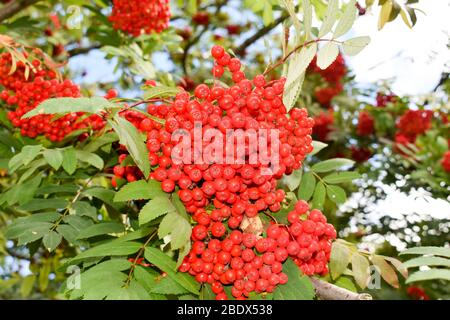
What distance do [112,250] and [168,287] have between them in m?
0.25

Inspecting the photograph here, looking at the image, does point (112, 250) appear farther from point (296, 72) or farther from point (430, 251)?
point (430, 251)

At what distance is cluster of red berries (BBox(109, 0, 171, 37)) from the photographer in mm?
3652

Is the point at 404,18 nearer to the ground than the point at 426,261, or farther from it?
farther from it

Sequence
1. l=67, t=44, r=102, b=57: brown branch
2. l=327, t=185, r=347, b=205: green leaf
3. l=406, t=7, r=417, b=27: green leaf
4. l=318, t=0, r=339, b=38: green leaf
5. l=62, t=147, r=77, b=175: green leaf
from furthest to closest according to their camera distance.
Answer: l=67, t=44, r=102, b=57: brown branch → l=406, t=7, r=417, b=27: green leaf → l=327, t=185, r=347, b=205: green leaf → l=62, t=147, r=77, b=175: green leaf → l=318, t=0, r=339, b=38: green leaf

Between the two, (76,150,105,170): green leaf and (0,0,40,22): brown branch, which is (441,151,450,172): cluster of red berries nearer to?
(76,150,105,170): green leaf

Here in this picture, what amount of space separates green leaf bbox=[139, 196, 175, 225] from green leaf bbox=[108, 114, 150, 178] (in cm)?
13

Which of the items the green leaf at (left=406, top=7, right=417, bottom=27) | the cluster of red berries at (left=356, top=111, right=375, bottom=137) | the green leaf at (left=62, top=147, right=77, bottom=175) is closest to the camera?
the green leaf at (left=62, top=147, right=77, bottom=175)

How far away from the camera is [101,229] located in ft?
6.58

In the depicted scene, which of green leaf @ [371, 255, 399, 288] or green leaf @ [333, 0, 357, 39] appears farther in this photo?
green leaf @ [371, 255, 399, 288]

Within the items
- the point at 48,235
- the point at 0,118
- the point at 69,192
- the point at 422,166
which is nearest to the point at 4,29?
the point at 0,118

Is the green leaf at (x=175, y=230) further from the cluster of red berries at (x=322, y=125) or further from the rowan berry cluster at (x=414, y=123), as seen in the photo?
the cluster of red berries at (x=322, y=125)

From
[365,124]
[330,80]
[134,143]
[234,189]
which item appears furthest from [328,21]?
[330,80]

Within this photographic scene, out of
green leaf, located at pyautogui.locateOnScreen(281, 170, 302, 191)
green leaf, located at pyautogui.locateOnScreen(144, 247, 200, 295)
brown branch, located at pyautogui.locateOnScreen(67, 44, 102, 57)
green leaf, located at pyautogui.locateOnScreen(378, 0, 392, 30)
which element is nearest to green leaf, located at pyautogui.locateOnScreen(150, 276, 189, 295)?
green leaf, located at pyautogui.locateOnScreen(144, 247, 200, 295)
